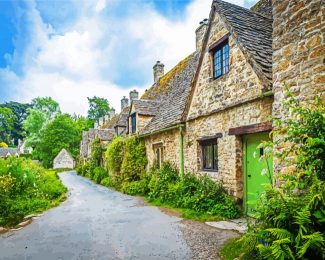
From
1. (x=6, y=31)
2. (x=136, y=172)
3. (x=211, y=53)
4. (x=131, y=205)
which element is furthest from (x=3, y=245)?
(x=6, y=31)

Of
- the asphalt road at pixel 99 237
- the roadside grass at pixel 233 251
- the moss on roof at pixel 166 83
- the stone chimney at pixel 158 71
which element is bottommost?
the asphalt road at pixel 99 237

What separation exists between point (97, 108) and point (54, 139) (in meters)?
20.1

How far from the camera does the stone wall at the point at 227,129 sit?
24.6ft

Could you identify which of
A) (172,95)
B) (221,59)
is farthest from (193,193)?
(172,95)

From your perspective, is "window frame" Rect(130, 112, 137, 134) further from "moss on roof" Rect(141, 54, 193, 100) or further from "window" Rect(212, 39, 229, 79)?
"window" Rect(212, 39, 229, 79)

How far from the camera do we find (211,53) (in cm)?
1020

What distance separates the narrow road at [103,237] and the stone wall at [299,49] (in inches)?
120

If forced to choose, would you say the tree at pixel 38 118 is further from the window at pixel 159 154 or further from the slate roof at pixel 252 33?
the slate roof at pixel 252 33

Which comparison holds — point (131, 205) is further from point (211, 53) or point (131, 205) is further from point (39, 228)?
point (211, 53)

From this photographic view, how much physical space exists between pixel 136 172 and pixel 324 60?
13.8m

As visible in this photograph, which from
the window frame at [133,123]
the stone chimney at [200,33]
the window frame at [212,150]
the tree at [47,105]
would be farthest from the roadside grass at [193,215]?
the tree at [47,105]

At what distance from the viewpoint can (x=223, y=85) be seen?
9.20 m

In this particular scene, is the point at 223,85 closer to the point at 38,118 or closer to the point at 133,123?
the point at 133,123

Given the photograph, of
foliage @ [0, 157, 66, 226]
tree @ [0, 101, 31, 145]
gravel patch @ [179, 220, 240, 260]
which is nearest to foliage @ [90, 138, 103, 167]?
foliage @ [0, 157, 66, 226]
